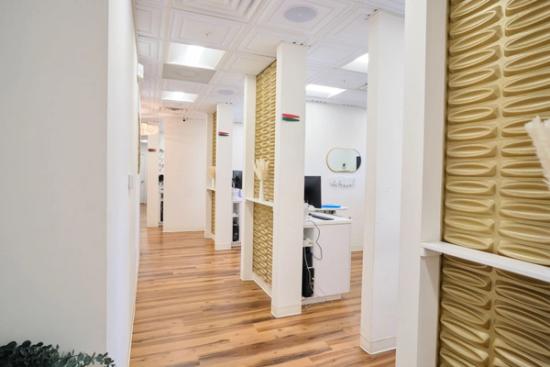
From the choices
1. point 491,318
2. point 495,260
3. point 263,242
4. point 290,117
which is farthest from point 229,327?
point 495,260

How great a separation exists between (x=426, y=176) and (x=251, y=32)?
2.42 m

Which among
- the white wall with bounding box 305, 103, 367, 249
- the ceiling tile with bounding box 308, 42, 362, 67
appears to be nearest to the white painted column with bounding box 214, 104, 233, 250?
the white wall with bounding box 305, 103, 367, 249

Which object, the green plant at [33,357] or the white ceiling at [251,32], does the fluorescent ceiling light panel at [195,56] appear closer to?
the white ceiling at [251,32]

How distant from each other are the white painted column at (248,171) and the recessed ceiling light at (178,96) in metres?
1.74

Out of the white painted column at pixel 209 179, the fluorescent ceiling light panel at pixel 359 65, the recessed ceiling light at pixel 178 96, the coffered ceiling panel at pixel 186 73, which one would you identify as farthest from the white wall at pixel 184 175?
the fluorescent ceiling light panel at pixel 359 65

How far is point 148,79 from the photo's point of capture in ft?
15.2

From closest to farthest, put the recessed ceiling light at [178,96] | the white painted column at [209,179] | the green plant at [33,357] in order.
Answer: the green plant at [33,357] < the recessed ceiling light at [178,96] < the white painted column at [209,179]

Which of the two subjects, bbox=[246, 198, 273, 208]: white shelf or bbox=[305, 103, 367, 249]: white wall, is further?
bbox=[305, 103, 367, 249]: white wall

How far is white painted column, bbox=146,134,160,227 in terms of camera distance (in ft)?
27.7

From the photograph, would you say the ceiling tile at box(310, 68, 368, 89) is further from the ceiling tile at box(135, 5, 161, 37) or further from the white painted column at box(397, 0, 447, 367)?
the white painted column at box(397, 0, 447, 367)

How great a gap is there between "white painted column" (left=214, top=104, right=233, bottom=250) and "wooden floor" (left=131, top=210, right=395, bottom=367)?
1376mm

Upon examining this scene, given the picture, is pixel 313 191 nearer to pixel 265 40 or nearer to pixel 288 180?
pixel 288 180

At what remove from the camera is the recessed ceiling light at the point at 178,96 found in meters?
→ 5.63

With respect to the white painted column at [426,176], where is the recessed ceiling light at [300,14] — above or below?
above
